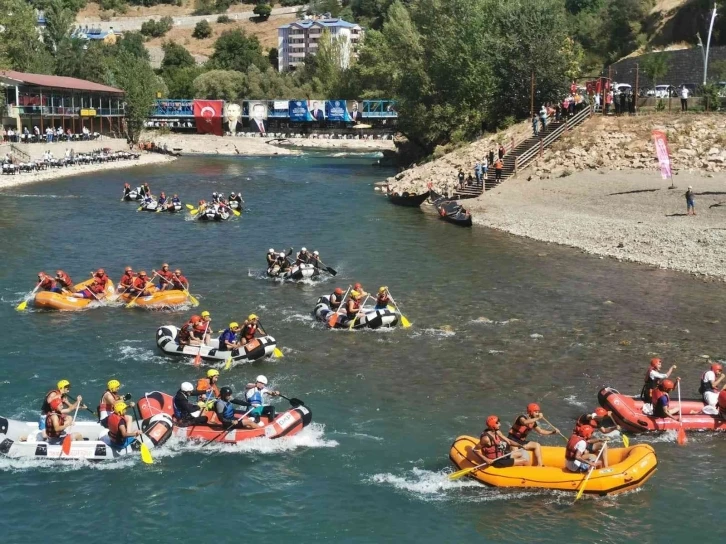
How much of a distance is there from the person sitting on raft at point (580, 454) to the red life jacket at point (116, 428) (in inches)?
372

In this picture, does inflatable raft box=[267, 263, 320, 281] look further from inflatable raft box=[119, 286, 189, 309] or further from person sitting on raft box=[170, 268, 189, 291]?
inflatable raft box=[119, 286, 189, 309]

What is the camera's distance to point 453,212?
48.7m

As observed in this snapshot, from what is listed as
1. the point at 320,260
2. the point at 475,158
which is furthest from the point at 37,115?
the point at 320,260

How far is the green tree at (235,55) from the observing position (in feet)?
518

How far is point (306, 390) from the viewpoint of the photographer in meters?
22.7

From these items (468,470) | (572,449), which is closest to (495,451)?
(468,470)

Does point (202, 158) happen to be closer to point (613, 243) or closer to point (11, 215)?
point (11, 215)

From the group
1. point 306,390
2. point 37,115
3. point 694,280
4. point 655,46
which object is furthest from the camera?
point 655,46

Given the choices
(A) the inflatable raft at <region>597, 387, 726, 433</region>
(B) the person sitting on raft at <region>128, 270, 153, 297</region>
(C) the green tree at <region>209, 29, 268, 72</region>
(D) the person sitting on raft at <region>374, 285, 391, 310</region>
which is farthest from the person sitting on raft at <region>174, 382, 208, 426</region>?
(C) the green tree at <region>209, 29, 268, 72</region>

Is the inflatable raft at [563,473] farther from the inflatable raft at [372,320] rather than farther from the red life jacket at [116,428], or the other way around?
the inflatable raft at [372,320]

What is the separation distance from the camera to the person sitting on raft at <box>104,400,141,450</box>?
18.7 metres

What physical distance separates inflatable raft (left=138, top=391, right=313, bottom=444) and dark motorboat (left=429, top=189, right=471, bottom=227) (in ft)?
94.5

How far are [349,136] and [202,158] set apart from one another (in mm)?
26715

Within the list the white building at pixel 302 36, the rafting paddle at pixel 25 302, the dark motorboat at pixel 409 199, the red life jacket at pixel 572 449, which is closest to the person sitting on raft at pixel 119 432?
the red life jacket at pixel 572 449
